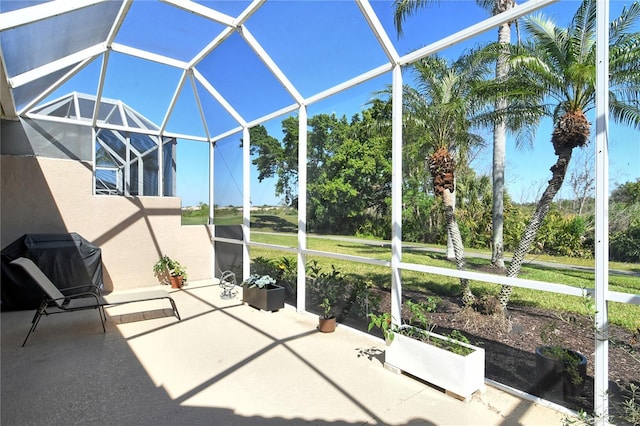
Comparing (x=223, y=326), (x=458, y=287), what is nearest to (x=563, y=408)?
(x=458, y=287)

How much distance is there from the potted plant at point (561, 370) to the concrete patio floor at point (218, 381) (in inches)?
8.1

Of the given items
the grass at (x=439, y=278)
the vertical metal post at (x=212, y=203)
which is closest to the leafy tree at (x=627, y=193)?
the grass at (x=439, y=278)

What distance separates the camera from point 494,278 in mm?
3021

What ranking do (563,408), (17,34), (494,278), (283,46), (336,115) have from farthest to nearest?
1. (336,115)
2. (283,46)
3. (17,34)
4. (494,278)
5. (563,408)

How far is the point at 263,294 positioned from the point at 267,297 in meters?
0.10

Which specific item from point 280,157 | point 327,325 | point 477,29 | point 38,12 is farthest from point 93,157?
point 477,29

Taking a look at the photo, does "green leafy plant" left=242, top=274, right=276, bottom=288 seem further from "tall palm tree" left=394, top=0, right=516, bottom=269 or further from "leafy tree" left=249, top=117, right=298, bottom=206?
"tall palm tree" left=394, top=0, right=516, bottom=269

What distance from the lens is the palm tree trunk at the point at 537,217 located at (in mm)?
3453

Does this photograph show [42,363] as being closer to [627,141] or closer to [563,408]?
[563,408]

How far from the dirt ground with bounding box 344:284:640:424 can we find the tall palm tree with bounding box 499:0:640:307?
41.3 inches

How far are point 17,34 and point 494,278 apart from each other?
17.3 feet

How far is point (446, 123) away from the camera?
203 inches

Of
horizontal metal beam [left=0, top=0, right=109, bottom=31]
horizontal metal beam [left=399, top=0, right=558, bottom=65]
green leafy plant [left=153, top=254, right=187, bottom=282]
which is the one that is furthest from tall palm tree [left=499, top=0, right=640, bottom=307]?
green leafy plant [left=153, top=254, right=187, bottom=282]

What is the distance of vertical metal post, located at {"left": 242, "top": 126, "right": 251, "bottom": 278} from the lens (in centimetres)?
713
